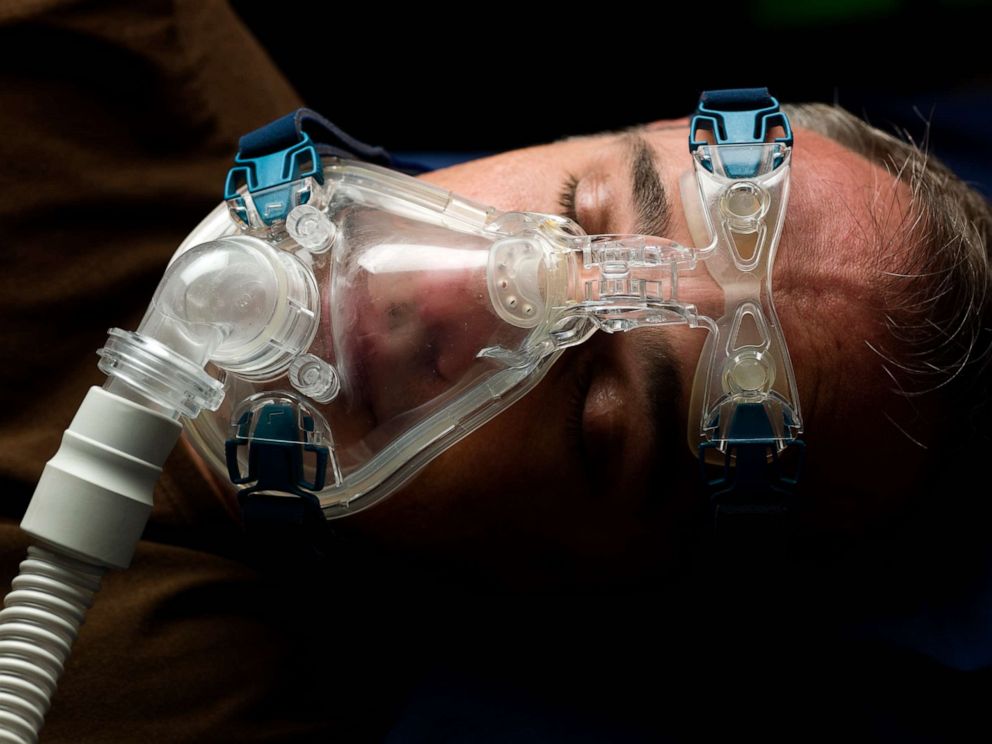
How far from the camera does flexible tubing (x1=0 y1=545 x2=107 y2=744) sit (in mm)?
871

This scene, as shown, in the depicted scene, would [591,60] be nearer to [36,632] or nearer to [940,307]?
[940,307]

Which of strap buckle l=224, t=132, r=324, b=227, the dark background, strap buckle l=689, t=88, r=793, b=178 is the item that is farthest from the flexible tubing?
the dark background

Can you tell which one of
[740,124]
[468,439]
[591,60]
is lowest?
[468,439]

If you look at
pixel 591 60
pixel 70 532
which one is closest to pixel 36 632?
pixel 70 532

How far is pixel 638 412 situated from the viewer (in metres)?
1.12

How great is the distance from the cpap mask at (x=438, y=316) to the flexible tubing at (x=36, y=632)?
228 millimetres

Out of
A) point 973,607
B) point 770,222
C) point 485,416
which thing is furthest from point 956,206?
point 485,416

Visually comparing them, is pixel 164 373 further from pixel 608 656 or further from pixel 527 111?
pixel 527 111

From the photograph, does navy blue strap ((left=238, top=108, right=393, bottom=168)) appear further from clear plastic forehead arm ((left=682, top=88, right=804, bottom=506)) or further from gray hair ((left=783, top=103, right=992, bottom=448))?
gray hair ((left=783, top=103, right=992, bottom=448))

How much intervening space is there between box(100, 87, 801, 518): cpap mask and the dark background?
1.01m

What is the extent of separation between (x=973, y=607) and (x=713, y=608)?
1.42 ft

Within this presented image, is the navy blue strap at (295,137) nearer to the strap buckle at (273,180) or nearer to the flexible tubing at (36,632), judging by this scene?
the strap buckle at (273,180)

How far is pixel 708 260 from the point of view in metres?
1.10

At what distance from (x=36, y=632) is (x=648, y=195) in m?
0.82
